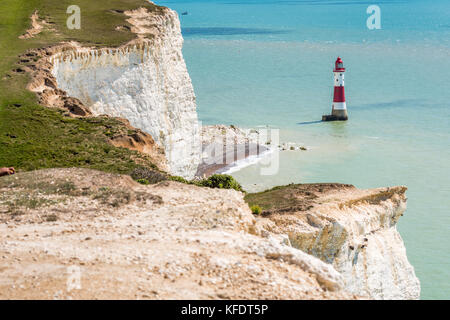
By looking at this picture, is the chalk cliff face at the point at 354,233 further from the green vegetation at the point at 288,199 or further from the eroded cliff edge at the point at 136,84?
the eroded cliff edge at the point at 136,84

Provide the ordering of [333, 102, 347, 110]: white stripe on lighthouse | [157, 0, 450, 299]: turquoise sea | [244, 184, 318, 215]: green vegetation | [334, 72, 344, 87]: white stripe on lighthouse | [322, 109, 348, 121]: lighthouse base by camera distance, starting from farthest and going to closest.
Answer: [322, 109, 348, 121]: lighthouse base < [333, 102, 347, 110]: white stripe on lighthouse < [334, 72, 344, 87]: white stripe on lighthouse < [157, 0, 450, 299]: turquoise sea < [244, 184, 318, 215]: green vegetation

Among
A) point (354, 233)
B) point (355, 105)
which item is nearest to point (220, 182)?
point (354, 233)

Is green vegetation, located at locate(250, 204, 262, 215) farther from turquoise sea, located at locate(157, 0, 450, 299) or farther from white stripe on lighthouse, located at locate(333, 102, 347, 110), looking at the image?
white stripe on lighthouse, located at locate(333, 102, 347, 110)

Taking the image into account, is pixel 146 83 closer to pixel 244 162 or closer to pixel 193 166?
pixel 193 166

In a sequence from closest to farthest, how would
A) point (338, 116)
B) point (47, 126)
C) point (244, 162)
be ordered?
point (47, 126)
point (244, 162)
point (338, 116)

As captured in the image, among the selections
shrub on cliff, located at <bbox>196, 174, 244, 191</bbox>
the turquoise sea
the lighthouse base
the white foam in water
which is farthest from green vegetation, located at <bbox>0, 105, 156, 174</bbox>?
the lighthouse base

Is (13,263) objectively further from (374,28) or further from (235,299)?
(374,28)

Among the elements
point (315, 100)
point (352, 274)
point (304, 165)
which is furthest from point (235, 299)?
point (315, 100)
